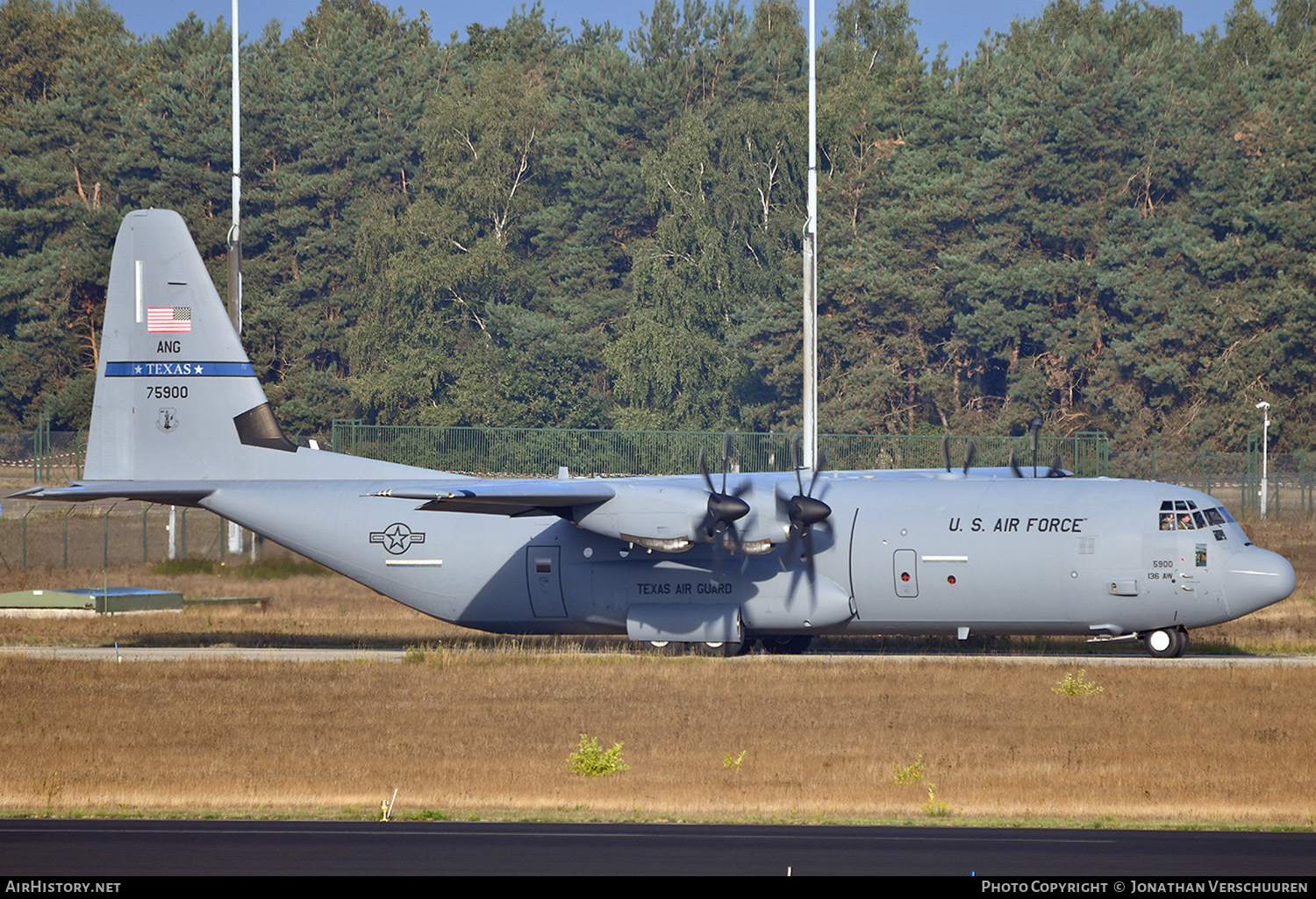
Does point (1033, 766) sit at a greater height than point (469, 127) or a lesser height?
lesser

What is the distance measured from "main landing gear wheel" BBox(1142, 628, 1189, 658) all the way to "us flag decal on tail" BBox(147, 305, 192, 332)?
18783 mm

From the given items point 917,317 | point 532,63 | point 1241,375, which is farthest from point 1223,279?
point 532,63

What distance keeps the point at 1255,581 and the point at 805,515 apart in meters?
7.57

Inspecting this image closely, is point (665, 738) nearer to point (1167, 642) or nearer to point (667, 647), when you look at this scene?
point (667, 647)

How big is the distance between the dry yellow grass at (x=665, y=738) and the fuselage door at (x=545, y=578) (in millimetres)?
954

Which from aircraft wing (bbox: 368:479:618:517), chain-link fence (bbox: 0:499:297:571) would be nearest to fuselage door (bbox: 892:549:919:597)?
aircraft wing (bbox: 368:479:618:517)

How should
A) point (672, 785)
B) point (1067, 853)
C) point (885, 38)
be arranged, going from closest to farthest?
point (1067, 853) → point (672, 785) → point (885, 38)

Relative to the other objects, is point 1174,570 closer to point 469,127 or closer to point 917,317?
point 917,317

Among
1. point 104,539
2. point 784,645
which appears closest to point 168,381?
point 784,645

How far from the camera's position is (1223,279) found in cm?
7381

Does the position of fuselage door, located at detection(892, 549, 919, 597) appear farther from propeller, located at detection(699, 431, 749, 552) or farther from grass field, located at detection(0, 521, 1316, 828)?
propeller, located at detection(699, 431, 749, 552)

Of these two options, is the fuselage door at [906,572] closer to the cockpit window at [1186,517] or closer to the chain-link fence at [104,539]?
the cockpit window at [1186,517]

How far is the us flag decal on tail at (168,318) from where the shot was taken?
2900 cm

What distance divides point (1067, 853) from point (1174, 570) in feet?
45.1
